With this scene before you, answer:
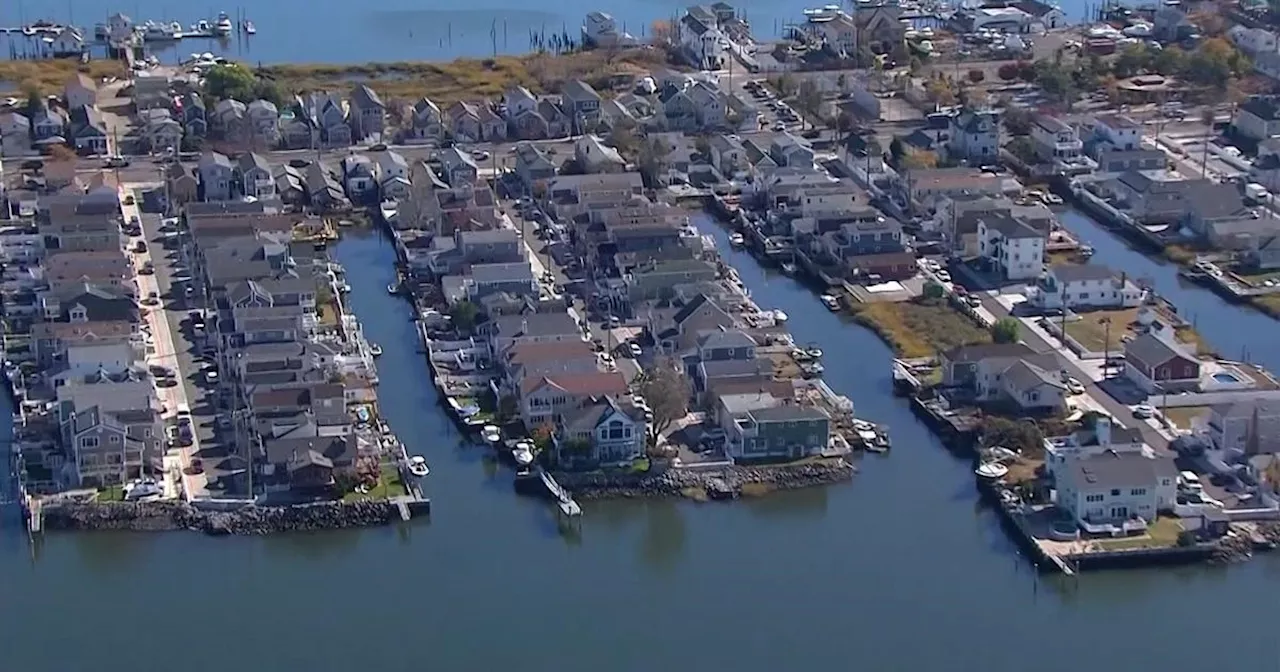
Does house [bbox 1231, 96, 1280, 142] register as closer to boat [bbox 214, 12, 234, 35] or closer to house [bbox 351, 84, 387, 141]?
house [bbox 351, 84, 387, 141]

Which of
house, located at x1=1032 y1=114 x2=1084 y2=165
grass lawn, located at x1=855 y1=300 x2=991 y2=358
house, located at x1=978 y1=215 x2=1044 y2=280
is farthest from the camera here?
house, located at x1=1032 y1=114 x2=1084 y2=165

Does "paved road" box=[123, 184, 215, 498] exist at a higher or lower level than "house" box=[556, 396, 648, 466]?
higher

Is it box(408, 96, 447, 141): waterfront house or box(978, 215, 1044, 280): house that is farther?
box(408, 96, 447, 141): waterfront house

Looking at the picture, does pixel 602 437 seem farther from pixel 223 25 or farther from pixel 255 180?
pixel 223 25

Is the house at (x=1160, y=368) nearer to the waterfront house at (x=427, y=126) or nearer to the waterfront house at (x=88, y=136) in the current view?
the waterfront house at (x=427, y=126)

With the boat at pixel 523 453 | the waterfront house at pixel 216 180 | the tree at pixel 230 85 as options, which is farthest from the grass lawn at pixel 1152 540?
the tree at pixel 230 85

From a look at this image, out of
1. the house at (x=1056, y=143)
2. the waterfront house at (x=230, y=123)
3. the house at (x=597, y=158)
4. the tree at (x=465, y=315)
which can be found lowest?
the tree at (x=465, y=315)

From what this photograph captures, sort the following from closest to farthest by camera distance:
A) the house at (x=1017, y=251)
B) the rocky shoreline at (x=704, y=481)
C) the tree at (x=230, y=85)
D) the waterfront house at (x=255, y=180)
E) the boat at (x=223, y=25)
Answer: the rocky shoreline at (x=704, y=481) < the house at (x=1017, y=251) < the waterfront house at (x=255, y=180) < the tree at (x=230, y=85) < the boat at (x=223, y=25)

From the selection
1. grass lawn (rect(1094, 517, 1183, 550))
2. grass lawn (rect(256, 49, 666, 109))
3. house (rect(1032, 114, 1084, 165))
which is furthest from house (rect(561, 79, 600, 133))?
grass lawn (rect(1094, 517, 1183, 550))
